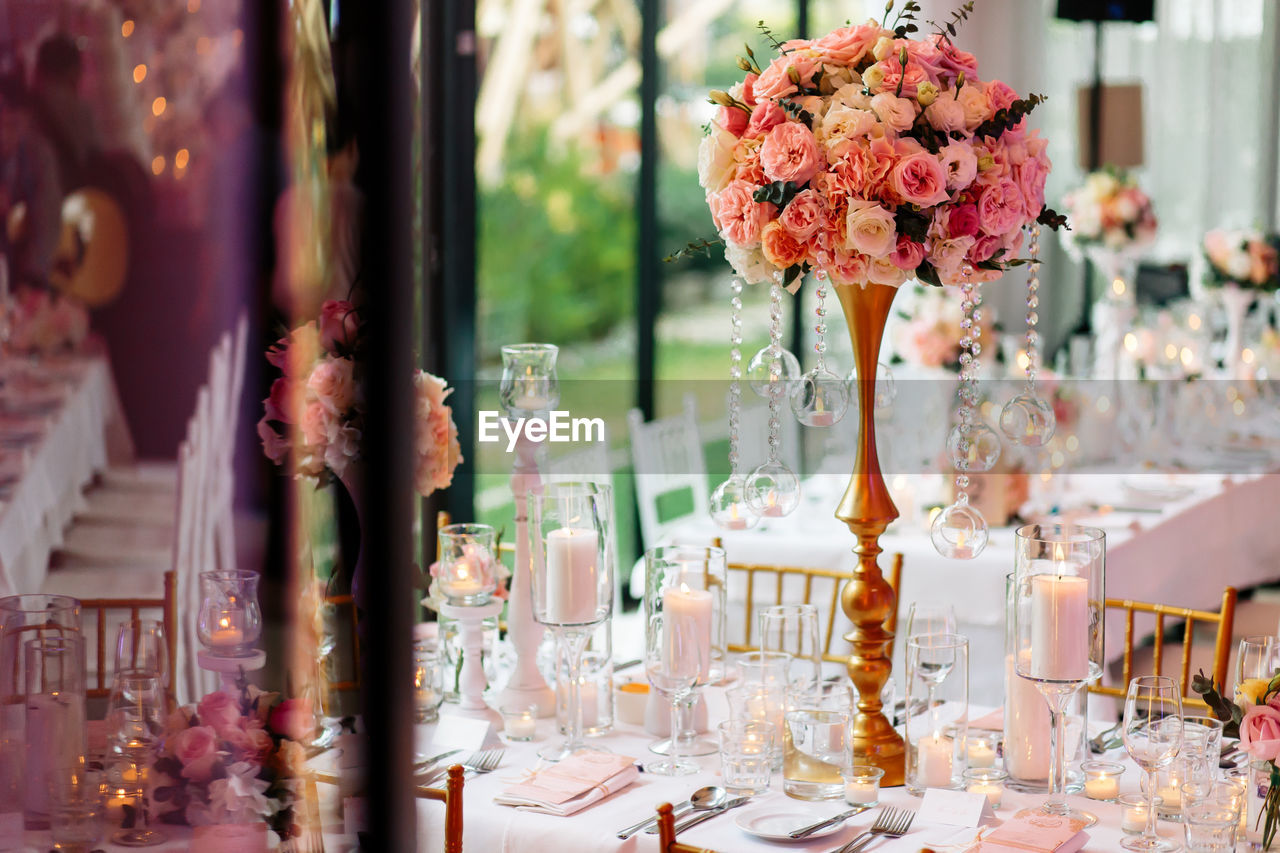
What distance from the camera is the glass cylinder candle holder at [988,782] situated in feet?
5.04

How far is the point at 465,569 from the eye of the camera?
1.80m

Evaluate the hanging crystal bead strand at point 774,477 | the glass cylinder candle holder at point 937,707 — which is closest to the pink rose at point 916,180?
the hanging crystal bead strand at point 774,477

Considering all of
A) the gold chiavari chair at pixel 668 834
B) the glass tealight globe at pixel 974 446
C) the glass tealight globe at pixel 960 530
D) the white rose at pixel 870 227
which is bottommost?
the gold chiavari chair at pixel 668 834

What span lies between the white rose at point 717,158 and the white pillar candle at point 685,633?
499 mm

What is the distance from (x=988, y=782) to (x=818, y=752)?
203 millimetres

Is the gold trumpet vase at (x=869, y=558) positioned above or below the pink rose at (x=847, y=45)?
below

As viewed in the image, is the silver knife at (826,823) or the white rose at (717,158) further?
the white rose at (717,158)

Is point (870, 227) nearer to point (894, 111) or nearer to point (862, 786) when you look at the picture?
point (894, 111)

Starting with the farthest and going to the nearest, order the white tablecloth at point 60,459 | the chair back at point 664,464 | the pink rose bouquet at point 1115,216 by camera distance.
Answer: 1. the pink rose bouquet at point 1115,216
2. the chair back at point 664,464
3. the white tablecloth at point 60,459

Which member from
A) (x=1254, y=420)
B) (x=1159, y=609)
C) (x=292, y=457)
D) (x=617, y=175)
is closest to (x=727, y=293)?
(x=617, y=175)

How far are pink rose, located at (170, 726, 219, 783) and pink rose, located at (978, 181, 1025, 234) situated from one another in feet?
4.23

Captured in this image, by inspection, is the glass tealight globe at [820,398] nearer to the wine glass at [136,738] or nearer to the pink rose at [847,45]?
the pink rose at [847,45]

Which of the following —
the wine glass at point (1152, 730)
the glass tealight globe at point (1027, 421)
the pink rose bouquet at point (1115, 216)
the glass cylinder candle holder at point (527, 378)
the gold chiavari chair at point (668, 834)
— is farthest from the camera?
the pink rose bouquet at point (1115, 216)

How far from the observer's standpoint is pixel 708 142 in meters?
1.56
